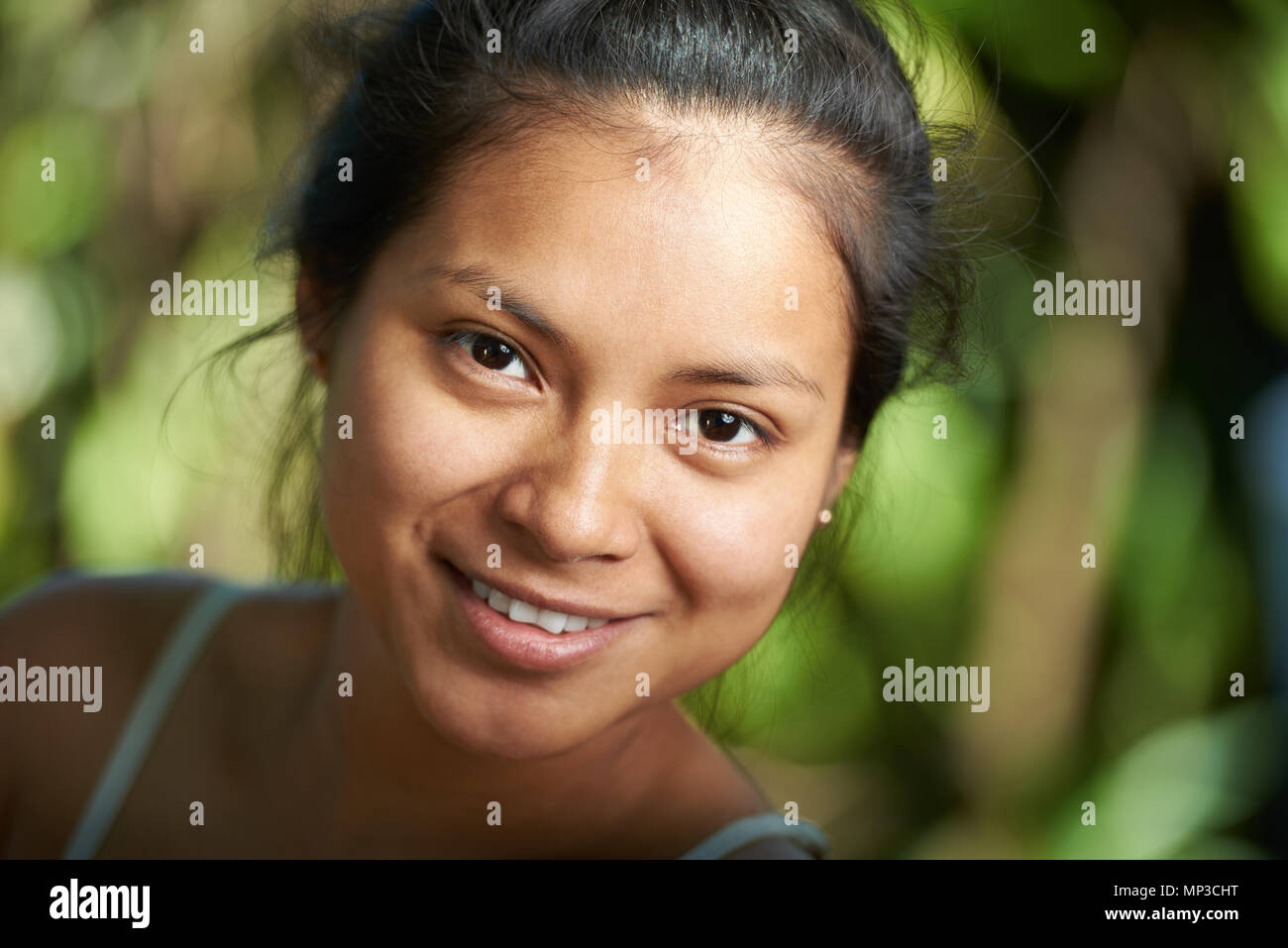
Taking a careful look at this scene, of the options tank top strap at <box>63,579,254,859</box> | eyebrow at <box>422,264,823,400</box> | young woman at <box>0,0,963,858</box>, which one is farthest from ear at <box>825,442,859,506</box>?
tank top strap at <box>63,579,254,859</box>

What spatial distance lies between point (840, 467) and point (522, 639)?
0.77 ft

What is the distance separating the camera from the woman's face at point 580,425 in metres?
0.56

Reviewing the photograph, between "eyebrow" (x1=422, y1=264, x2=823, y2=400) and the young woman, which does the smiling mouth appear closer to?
the young woman

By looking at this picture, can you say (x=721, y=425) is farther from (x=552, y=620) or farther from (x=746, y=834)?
(x=746, y=834)

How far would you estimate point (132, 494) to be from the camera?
1.28 m

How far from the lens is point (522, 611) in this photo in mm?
618

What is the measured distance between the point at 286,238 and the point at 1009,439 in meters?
0.79

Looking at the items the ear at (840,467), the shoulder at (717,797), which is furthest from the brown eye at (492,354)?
the shoulder at (717,797)

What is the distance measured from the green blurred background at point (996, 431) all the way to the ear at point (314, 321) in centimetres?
26

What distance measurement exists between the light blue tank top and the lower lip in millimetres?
188

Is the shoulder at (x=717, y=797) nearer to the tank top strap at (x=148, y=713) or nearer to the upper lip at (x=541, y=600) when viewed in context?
the upper lip at (x=541, y=600)

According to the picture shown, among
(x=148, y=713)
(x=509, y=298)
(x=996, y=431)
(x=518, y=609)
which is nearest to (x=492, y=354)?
(x=509, y=298)
